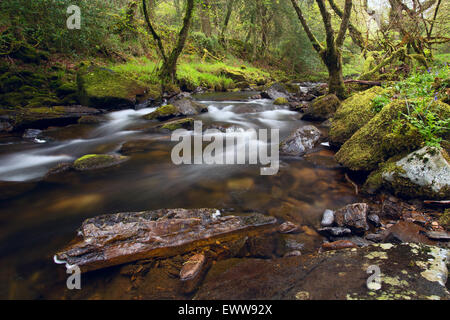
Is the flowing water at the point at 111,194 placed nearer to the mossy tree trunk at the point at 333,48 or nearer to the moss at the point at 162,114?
the moss at the point at 162,114

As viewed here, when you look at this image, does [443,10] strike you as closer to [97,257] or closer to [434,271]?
[434,271]

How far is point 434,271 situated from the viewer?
1.49 metres

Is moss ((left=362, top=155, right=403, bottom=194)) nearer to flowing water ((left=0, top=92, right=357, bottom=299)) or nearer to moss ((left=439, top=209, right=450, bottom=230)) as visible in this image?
flowing water ((left=0, top=92, right=357, bottom=299))

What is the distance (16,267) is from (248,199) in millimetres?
2567

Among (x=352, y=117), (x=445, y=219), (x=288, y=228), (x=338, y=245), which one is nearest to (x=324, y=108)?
(x=352, y=117)

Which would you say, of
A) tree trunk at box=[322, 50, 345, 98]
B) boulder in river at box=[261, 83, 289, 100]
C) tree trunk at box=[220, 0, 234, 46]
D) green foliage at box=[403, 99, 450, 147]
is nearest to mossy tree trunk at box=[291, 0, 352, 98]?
tree trunk at box=[322, 50, 345, 98]

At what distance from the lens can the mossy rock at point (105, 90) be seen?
26.8ft

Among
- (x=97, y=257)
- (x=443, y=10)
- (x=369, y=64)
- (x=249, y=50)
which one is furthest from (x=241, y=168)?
(x=249, y=50)

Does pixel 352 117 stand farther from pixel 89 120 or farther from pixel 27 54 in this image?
pixel 27 54

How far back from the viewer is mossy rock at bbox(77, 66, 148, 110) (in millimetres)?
8164

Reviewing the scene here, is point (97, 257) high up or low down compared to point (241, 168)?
down

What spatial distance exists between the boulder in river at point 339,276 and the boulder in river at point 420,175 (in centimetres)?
123

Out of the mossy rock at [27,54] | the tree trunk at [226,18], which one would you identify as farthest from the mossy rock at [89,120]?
the tree trunk at [226,18]

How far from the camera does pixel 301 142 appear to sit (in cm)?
500
